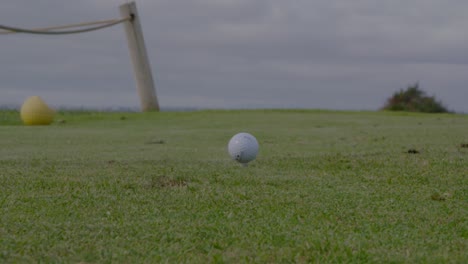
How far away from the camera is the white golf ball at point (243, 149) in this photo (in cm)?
646

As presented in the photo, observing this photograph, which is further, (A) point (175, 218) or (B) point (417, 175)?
(B) point (417, 175)

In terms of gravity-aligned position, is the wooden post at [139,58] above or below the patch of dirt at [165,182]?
above

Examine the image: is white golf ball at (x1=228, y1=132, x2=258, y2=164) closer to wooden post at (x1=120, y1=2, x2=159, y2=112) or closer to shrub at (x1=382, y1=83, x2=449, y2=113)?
wooden post at (x1=120, y1=2, x2=159, y2=112)

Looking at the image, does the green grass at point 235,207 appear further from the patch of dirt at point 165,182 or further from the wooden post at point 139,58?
the wooden post at point 139,58

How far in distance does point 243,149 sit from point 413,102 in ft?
99.3

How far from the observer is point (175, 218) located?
13.2 feet

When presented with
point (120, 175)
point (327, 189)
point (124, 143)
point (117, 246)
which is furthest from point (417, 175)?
point (124, 143)

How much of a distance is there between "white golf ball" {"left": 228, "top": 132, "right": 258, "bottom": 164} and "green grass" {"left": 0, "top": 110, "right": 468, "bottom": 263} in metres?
0.11

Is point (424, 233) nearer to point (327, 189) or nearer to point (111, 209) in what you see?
point (327, 189)

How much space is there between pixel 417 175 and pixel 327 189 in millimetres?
1283

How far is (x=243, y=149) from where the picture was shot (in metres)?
6.44

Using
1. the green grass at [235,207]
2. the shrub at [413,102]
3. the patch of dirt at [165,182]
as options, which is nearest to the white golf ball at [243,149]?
the green grass at [235,207]

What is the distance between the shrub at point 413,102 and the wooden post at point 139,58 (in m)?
15.8

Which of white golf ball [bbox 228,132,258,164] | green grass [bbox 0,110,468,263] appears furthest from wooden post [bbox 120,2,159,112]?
white golf ball [bbox 228,132,258,164]
